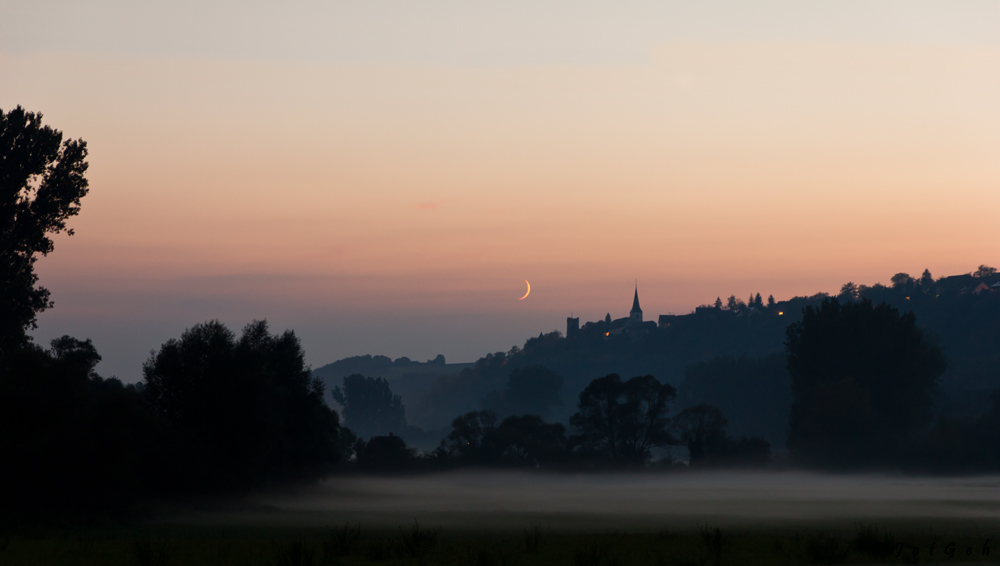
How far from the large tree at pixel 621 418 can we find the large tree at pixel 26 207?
3255 inches

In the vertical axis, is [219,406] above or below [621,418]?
above

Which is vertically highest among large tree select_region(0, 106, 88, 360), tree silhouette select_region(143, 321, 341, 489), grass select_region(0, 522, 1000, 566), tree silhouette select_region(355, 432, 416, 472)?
large tree select_region(0, 106, 88, 360)

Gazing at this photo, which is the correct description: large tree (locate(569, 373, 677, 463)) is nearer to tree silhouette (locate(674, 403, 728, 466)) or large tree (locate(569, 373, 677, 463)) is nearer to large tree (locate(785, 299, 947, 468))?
tree silhouette (locate(674, 403, 728, 466))

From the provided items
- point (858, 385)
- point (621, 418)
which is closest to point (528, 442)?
point (621, 418)

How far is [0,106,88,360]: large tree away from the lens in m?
58.8

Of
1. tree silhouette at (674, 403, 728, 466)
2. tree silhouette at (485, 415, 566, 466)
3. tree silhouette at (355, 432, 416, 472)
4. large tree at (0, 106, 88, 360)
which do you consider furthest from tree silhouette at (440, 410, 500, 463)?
large tree at (0, 106, 88, 360)

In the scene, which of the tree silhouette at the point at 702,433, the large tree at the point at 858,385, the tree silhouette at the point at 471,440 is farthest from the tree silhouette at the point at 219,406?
the large tree at the point at 858,385

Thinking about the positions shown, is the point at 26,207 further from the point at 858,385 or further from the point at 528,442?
the point at 858,385

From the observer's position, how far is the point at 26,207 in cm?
5994

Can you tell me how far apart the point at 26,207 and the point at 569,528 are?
4083 cm

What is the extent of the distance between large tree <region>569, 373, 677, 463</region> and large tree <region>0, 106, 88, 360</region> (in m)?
82.7

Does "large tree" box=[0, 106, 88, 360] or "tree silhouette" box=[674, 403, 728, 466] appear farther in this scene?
"tree silhouette" box=[674, 403, 728, 466]

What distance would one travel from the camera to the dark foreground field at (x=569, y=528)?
1223 inches

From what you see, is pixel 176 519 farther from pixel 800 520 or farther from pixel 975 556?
pixel 975 556
